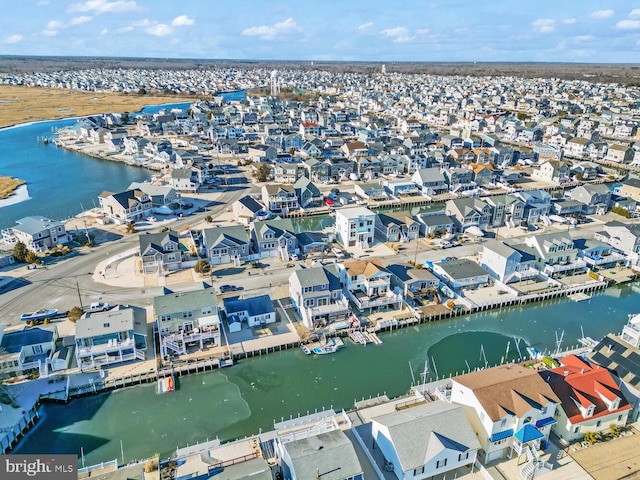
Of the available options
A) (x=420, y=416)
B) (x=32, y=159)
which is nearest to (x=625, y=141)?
(x=420, y=416)

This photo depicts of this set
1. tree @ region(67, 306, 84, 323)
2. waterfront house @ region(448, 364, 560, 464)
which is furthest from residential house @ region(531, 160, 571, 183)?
tree @ region(67, 306, 84, 323)

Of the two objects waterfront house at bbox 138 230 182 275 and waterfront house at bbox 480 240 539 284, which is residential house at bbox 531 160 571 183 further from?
waterfront house at bbox 138 230 182 275

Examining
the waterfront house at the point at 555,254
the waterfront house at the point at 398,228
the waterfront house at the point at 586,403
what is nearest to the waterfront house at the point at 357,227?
the waterfront house at the point at 398,228

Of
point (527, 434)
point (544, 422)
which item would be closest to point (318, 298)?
point (527, 434)

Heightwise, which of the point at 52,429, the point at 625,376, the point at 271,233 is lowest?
the point at 52,429

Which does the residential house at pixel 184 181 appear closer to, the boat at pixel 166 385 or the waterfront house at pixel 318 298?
the waterfront house at pixel 318 298

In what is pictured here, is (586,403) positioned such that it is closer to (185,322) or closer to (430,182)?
(185,322)

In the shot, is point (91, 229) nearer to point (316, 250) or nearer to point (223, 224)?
point (223, 224)
